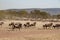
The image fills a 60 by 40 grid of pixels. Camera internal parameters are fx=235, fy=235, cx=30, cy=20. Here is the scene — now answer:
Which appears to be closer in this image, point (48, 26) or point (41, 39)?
point (41, 39)

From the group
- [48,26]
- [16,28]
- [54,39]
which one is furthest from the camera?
[48,26]

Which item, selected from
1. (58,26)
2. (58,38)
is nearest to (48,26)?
(58,26)

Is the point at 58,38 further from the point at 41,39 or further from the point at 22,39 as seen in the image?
the point at 22,39

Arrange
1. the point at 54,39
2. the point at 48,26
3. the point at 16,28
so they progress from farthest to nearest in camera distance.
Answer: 1. the point at 48,26
2. the point at 16,28
3. the point at 54,39

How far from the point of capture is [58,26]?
40312 millimetres

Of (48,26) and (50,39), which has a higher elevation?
(50,39)

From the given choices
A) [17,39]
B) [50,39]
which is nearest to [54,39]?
[50,39]

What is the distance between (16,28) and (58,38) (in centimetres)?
1385

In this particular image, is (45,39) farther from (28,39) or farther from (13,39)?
(13,39)

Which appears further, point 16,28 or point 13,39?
point 16,28

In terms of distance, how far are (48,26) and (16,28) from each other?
21.9ft

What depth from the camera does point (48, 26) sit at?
4016cm

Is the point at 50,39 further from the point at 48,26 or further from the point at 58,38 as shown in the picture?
the point at 48,26

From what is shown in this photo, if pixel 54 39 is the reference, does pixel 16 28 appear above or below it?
below
